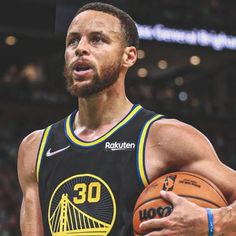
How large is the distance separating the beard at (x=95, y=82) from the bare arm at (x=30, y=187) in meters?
0.45

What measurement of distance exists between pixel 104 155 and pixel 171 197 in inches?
24.1

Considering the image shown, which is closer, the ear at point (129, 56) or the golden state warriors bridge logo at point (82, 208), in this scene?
the golden state warriors bridge logo at point (82, 208)

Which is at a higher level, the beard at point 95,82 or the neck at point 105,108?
the beard at point 95,82

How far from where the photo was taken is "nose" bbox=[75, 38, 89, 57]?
3379 mm

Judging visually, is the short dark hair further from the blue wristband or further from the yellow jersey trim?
the blue wristband

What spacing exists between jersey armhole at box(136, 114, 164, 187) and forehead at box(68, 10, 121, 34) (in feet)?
1.80

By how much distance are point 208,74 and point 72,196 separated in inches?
794

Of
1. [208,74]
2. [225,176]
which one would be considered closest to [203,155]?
[225,176]

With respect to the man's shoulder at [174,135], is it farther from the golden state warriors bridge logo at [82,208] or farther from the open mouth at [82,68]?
the open mouth at [82,68]

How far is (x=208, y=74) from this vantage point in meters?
23.0

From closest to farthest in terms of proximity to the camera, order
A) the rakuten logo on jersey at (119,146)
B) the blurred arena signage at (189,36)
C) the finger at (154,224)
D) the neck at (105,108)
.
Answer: the finger at (154,224) → the rakuten logo on jersey at (119,146) → the neck at (105,108) → the blurred arena signage at (189,36)

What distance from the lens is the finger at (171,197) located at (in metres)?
2.83

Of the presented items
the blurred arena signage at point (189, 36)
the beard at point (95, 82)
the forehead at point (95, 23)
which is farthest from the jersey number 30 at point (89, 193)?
the blurred arena signage at point (189, 36)

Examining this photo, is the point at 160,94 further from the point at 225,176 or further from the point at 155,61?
the point at 225,176
